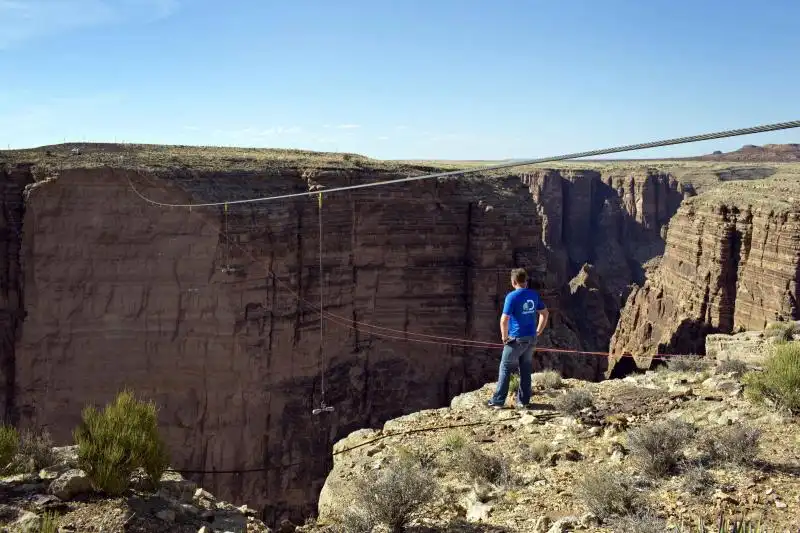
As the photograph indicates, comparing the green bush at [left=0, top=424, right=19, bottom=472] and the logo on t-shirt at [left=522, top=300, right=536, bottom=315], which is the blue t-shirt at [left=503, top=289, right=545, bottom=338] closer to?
the logo on t-shirt at [left=522, top=300, right=536, bottom=315]

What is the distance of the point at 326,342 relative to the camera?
20672 millimetres

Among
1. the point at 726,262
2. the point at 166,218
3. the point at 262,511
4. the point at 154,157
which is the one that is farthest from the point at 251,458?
the point at 726,262

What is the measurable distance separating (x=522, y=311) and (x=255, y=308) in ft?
41.8

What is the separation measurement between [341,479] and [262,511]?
12.7 m

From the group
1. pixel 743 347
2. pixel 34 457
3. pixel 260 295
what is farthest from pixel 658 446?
pixel 260 295

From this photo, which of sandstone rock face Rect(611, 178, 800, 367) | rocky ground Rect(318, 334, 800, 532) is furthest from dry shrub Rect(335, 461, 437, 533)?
sandstone rock face Rect(611, 178, 800, 367)

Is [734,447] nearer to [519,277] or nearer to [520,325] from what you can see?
[520,325]

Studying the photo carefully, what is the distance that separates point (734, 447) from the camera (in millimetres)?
5871

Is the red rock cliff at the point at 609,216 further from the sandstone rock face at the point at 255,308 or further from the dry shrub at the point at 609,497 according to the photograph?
the dry shrub at the point at 609,497

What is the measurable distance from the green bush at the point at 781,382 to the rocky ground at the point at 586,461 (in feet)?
0.50

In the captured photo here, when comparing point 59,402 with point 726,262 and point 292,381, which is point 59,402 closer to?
point 292,381

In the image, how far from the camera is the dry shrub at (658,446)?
5.89 meters

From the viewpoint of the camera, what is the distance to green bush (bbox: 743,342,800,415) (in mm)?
6957

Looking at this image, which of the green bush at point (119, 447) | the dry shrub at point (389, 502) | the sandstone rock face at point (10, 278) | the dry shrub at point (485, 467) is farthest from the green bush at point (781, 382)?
the sandstone rock face at point (10, 278)
